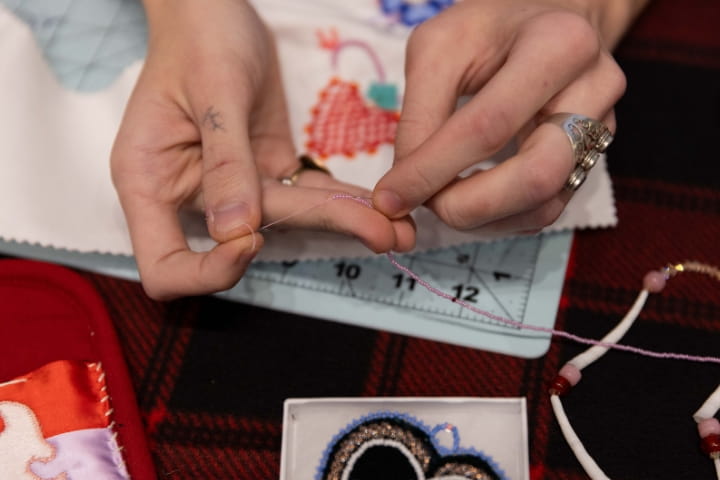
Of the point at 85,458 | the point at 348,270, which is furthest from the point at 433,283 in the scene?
the point at 85,458

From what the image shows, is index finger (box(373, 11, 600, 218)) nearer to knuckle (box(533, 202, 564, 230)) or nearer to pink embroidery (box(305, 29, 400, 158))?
knuckle (box(533, 202, 564, 230))

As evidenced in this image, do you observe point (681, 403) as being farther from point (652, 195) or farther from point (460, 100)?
point (460, 100)

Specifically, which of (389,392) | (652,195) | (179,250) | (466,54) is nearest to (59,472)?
(179,250)

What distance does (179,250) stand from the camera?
858 millimetres

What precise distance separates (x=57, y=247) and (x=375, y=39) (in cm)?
62

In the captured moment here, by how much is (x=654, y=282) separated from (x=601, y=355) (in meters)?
0.14

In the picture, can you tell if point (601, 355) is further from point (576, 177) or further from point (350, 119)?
point (350, 119)

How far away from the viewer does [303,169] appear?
969 millimetres

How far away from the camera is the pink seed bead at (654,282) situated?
3.05 feet

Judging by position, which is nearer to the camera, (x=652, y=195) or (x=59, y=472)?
(x=59, y=472)

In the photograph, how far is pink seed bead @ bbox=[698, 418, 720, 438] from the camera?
32.6 inches

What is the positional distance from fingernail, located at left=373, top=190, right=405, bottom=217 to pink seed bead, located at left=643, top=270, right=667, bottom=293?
0.40 meters

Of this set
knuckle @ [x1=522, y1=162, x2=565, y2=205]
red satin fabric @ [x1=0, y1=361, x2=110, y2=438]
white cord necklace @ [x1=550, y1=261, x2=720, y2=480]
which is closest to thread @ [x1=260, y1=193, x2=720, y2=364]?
white cord necklace @ [x1=550, y1=261, x2=720, y2=480]

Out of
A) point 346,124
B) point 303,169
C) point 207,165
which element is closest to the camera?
point 207,165
